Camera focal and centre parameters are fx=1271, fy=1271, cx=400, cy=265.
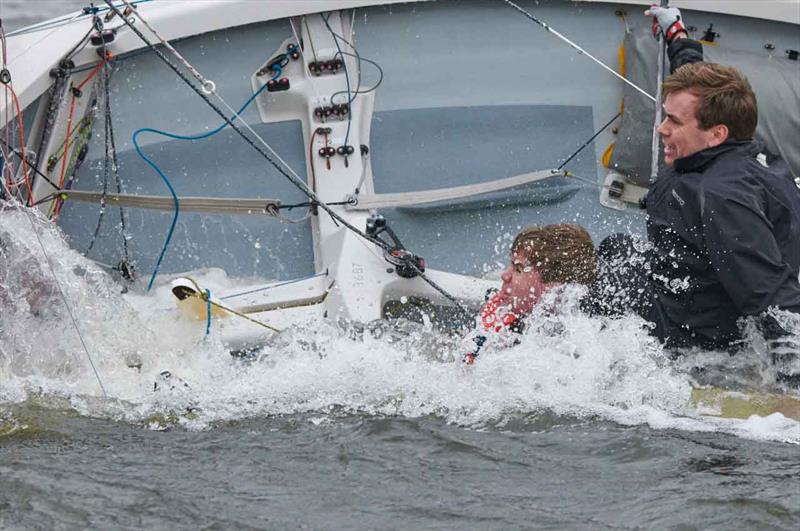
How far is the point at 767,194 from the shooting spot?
14.0ft

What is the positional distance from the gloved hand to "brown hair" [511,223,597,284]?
149 cm

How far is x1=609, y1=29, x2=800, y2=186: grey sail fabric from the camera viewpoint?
5891 millimetres

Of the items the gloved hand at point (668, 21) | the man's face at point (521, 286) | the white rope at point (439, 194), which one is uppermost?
the gloved hand at point (668, 21)

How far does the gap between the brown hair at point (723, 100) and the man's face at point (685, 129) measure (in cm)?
2

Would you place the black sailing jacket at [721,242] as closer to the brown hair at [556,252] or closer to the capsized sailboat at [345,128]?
the brown hair at [556,252]

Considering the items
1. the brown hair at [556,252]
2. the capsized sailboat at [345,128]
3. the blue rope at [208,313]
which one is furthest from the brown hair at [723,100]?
the blue rope at [208,313]

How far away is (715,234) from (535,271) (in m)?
0.64

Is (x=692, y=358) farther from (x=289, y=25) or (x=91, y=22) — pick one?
(x=91, y=22)

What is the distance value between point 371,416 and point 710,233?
1.28 metres

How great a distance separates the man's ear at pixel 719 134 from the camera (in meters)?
4.34

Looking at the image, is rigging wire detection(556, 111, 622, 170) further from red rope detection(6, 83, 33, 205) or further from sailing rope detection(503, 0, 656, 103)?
red rope detection(6, 83, 33, 205)

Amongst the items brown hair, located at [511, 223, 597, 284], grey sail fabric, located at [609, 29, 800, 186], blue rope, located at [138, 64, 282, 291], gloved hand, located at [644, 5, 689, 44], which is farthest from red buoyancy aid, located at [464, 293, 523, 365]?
blue rope, located at [138, 64, 282, 291]

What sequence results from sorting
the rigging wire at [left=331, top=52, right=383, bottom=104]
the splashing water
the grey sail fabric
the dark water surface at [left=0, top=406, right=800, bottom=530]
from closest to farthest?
the dark water surface at [left=0, top=406, right=800, bottom=530] → the splashing water → the grey sail fabric → the rigging wire at [left=331, top=52, right=383, bottom=104]

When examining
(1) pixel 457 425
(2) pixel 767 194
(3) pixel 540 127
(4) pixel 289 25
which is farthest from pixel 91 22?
(2) pixel 767 194
